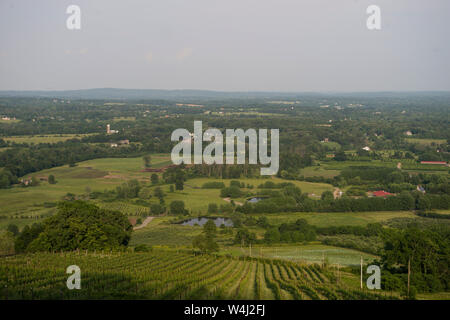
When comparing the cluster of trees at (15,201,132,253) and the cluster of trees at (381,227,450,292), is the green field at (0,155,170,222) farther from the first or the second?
the cluster of trees at (381,227,450,292)

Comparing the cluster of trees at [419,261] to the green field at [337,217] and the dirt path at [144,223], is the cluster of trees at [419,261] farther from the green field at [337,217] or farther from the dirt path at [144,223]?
the dirt path at [144,223]

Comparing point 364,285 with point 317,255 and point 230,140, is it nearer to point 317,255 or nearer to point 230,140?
point 317,255

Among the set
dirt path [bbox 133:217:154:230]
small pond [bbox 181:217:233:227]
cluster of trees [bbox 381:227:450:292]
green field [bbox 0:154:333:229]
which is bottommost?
small pond [bbox 181:217:233:227]

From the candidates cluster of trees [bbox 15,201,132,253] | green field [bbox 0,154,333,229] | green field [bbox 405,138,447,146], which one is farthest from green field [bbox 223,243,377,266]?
green field [bbox 405,138,447,146]

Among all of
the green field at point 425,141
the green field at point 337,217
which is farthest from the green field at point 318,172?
the green field at point 425,141

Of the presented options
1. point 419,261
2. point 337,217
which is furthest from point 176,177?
point 419,261

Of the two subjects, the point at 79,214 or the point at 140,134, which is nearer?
the point at 79,214
